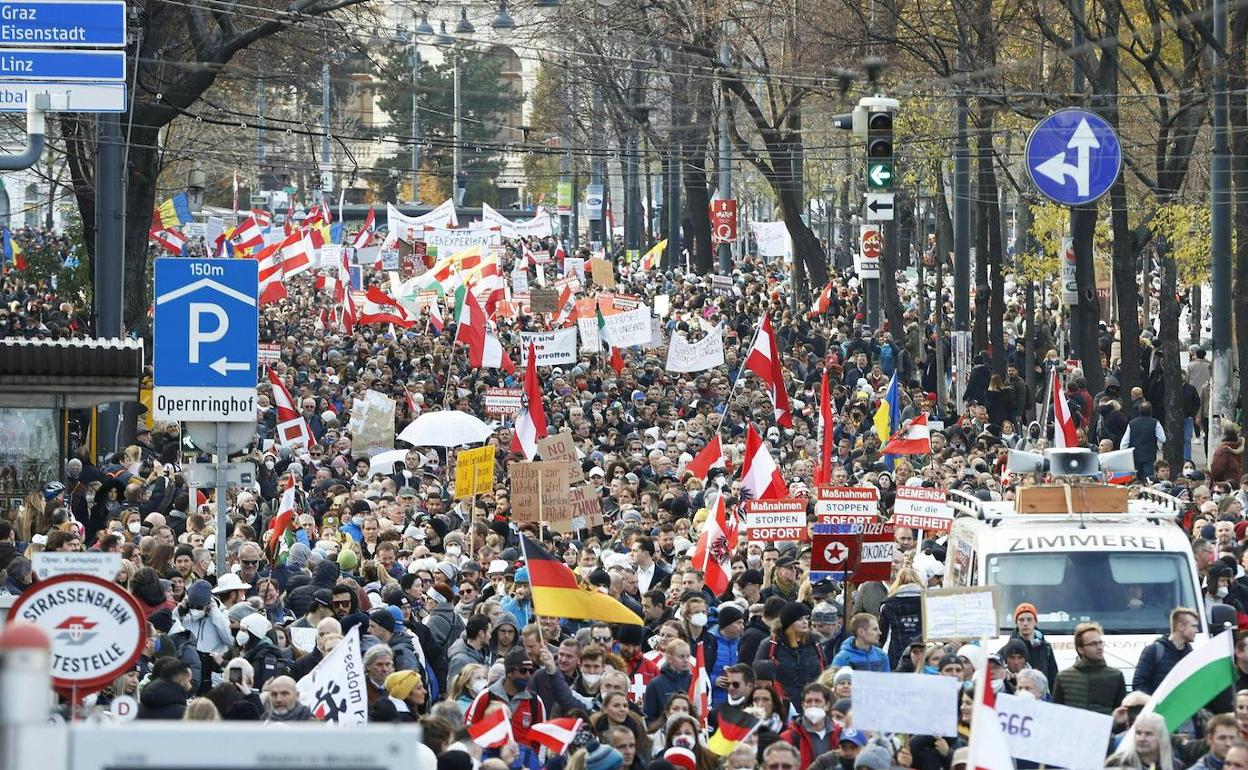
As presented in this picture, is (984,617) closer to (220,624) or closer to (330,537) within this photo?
(220,624)

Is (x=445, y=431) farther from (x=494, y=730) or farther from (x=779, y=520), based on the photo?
(x=494, y=730)

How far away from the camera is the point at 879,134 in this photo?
69.2 feet

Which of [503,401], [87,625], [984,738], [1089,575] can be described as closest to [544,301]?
[503,401]

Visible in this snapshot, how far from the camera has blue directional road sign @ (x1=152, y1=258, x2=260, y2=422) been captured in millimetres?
12430

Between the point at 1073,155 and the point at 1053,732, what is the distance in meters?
13.7

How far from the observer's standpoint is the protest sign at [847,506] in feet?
51.6

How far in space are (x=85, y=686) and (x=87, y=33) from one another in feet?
A: 27.1

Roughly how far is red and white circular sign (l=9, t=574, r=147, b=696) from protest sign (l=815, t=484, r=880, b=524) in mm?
7833

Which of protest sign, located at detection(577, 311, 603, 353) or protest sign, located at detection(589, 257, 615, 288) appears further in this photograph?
protest sign, located at detection(589, 257, 615, 288)

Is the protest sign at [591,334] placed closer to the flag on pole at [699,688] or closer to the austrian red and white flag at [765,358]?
the austrian red and white flag at [765,358]

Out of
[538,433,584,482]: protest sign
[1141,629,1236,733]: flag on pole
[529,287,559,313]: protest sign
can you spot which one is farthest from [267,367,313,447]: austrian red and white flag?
[529,287,559,313]: protest sign

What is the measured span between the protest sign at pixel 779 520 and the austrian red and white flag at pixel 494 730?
22.4 feet

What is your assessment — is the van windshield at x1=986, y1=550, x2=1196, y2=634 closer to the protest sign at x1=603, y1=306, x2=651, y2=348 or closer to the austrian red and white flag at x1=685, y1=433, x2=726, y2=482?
the austrian red and white flag at x1=685, y1=433, x2=726, y2=482

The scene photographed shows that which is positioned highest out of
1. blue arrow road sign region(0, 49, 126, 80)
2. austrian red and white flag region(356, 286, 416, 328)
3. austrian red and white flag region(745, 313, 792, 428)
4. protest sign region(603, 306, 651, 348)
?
blue arrow road sign region(0, 49, 126, 80)
